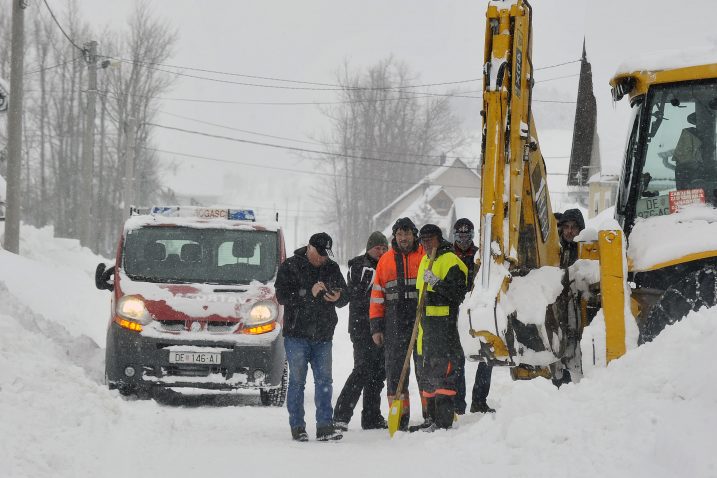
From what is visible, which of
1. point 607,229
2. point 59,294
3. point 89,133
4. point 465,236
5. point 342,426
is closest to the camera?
point 607,229

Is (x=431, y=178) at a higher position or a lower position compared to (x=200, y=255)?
higher

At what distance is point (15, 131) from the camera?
18438mm

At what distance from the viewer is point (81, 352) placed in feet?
37.7

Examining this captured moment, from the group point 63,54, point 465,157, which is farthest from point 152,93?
point 465,157

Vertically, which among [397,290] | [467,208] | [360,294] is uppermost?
[467,208]

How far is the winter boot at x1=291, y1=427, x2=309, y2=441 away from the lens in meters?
7.81

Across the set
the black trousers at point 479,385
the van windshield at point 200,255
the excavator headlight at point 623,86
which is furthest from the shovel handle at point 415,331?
the van windshield at point 200,255

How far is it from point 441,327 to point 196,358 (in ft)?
10.5

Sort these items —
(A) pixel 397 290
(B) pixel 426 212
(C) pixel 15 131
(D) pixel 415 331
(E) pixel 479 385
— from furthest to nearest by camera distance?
(B) pixel 426 212 < (C) pixel 15 131 < (E) pixel 479 385 < (A) pixel 397 290 < (D) pixel 415 331

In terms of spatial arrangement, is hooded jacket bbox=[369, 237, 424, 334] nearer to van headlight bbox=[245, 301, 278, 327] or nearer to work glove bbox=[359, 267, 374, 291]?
work glove bbox=[359, 267, 374, 291]

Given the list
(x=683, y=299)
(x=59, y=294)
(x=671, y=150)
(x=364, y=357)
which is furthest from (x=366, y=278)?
(x=59, y=294)

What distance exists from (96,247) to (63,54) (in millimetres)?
16584

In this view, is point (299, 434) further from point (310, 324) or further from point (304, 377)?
point (310, 324)

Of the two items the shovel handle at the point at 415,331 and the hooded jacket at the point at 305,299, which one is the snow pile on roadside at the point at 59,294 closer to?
the hooded jacket at the point at 305,299
